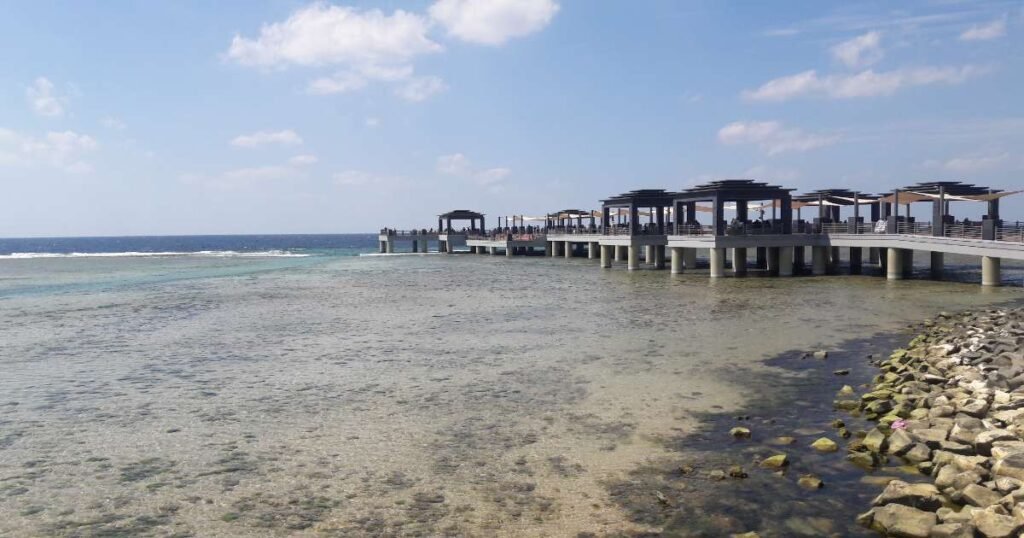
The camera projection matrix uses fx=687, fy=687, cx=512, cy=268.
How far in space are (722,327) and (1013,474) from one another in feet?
45.7

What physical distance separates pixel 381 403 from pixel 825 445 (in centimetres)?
784

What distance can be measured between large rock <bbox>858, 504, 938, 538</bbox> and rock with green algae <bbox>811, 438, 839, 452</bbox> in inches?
88.2

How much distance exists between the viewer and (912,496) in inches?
298

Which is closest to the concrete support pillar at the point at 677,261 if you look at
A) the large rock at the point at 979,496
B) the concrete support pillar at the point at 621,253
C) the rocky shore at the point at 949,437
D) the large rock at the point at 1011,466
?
the concrete support pillar at the point at 621,253

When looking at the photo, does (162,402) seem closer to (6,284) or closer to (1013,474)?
(1013,474)

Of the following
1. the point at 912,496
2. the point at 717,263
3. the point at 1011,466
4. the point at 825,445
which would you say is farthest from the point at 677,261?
the point at 912,496

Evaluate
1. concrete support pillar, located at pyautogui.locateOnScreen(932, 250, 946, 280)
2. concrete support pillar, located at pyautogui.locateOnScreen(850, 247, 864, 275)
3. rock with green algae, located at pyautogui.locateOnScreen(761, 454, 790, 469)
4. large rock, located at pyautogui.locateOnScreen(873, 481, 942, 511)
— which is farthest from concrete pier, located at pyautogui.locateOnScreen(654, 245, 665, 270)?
large rock, located at pyautogui.locateOnScreen(873, 481, 942, 511)

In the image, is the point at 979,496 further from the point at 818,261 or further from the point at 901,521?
the point at 818,261

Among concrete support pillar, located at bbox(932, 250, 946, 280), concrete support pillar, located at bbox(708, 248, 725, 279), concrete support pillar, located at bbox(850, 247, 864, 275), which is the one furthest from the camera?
concrete support pillar, located at bbox(850, 247, 864, 275)

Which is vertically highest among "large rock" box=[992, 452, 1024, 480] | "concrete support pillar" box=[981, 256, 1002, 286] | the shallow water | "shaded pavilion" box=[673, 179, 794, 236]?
"shaded pavilion" box=[673, 179, 794, 236]

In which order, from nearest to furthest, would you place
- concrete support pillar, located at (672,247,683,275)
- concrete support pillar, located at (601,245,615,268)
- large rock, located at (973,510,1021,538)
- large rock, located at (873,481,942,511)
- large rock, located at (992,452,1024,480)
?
large rock, located at (973,510,1021,538), large rock, located at (873,481,942,511), large rock, located at (992,452,1024,480), concrete support pillar, located at (672,247,683,275), concrete support pillar, located at (601,245,615,268)

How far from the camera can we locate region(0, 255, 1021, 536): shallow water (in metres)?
8.32

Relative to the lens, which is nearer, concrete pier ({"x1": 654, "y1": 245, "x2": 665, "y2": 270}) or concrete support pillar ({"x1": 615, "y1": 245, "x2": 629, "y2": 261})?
concrete pier ({"x1": 654, "y1": 245, "x2": 665, "y2": 270})

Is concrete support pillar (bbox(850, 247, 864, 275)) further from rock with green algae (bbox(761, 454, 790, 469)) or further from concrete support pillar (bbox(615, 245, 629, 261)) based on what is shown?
rock with green algae (bbox(761, 454, 790, 469))
